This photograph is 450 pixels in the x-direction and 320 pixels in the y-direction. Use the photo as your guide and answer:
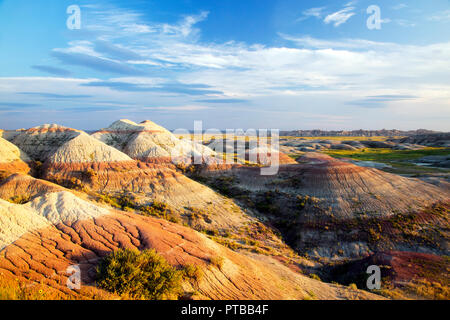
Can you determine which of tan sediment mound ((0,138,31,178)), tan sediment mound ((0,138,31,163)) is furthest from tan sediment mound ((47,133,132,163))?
tan sediment mound ((0,138,31,163))

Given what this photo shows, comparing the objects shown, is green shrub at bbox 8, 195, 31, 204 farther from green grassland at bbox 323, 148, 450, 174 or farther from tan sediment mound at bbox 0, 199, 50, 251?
green grassland at bbox 323, 148, 450, 174

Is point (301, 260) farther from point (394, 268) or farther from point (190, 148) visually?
A: point (190, 148)

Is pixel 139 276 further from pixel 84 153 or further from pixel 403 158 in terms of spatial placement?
pixel 403 158

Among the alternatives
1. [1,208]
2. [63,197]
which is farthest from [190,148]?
[1,208]

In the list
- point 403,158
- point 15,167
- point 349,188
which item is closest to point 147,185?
point 15,167
